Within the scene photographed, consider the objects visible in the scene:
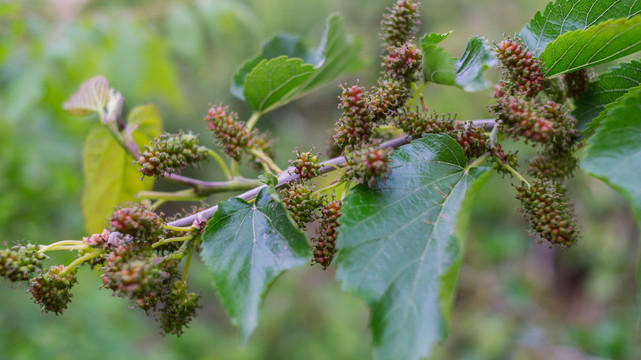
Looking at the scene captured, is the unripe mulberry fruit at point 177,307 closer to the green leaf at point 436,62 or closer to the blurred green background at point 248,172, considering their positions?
the blurred green background at point 248,172

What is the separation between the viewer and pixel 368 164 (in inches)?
31.9

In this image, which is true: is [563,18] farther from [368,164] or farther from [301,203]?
[301,203]

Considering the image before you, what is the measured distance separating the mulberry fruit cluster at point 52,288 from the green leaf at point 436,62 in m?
0.81

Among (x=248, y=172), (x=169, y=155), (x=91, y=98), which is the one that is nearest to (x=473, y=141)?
(x=169, y=155)

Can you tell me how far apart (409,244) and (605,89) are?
23.7 inches

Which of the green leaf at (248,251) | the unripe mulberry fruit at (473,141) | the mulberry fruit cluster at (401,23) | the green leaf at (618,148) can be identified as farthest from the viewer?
the mulberry fruit cluster at (401,23)

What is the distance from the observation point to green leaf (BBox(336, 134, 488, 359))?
28.8 inches

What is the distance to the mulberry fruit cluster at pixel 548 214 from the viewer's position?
86 centimetres

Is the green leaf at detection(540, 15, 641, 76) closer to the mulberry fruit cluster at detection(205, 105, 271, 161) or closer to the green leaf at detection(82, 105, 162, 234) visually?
the mulberry fruit cluster at detection(205, 105, 271, 161)

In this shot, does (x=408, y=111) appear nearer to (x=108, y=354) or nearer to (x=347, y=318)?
(x=108, y=354)

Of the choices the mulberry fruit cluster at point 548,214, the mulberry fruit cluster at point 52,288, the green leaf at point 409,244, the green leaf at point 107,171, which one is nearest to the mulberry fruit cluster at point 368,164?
the green leaf at point 409,244

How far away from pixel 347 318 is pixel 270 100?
11.1ft

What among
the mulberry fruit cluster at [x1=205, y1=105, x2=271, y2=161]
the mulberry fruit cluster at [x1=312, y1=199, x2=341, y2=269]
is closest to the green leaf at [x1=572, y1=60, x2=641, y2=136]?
the mulberry fruit cluster at [x1=312, y1=199, x2=341, y2=269]

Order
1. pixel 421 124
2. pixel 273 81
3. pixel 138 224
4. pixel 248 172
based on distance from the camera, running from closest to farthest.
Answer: pixel 138 224 → pixel 421 124 → pixel 273 81 → pixel 248 172
